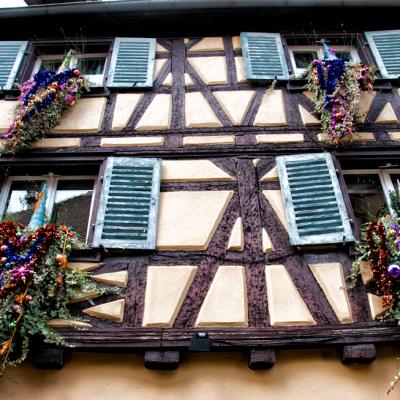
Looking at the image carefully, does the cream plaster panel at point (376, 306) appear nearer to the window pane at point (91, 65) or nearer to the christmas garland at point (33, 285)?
the christmas garland at point (33, 285)

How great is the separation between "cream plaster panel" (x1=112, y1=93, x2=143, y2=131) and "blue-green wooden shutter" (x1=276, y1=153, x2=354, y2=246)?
178cm

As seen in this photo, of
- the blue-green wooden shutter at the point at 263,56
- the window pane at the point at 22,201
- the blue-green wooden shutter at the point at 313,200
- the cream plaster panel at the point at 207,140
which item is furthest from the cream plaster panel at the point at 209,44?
the window pane at the point at 22,201

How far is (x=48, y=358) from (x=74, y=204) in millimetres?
1800

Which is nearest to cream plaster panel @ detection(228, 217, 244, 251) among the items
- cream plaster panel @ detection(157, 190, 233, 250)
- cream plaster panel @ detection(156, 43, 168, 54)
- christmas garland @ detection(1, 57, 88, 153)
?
cream plaster panel @ detection(157, 190, 233, 250)

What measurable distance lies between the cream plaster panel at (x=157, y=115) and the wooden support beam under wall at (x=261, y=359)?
109 inches

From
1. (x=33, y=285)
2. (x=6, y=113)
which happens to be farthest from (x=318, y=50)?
(x=33, y=285)

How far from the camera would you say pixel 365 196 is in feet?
17.9

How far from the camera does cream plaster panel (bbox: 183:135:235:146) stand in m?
5.70

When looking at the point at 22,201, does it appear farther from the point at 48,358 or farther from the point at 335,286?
the point at 335,286

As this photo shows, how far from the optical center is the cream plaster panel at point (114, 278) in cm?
456

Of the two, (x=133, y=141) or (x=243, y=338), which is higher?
(x=133, y=141)

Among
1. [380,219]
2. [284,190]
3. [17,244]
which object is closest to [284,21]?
[284,190]

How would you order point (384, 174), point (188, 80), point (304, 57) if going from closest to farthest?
point (384, 174), point (188, 80), point (304, 57)

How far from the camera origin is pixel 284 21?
7.14m
